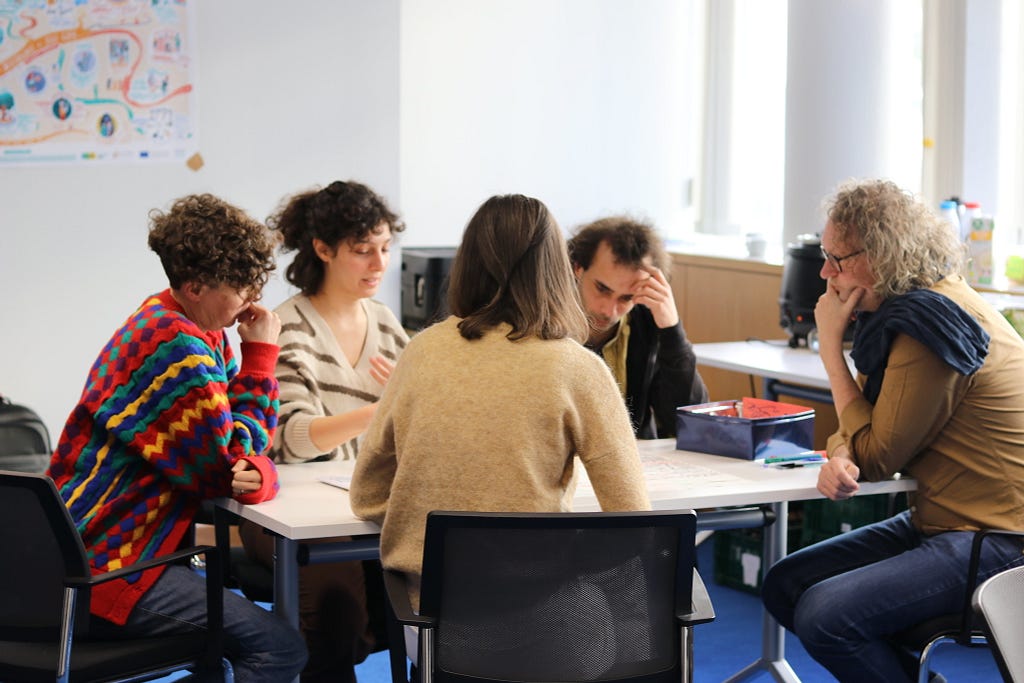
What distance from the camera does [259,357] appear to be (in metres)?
2.58

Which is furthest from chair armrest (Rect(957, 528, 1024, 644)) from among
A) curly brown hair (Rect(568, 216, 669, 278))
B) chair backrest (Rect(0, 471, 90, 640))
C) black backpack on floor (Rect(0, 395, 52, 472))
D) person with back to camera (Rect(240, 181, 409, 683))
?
black backpack on floor (Rect(0, 395, 52, 472))

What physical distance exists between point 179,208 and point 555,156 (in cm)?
361

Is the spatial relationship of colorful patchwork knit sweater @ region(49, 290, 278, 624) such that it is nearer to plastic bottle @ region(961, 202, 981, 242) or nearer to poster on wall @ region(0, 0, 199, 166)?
poster on wall @ region(0, 0, 199, 166)

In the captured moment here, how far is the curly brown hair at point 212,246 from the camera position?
2.41 metres

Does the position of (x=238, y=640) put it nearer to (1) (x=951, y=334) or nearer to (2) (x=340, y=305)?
(2) (x=340, y=305)

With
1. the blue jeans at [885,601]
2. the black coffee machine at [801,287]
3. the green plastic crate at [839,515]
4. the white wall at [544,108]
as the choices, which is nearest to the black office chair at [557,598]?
the blue jeans at [885,601]

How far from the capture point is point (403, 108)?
556cm

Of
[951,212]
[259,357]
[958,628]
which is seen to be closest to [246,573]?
[259,357]

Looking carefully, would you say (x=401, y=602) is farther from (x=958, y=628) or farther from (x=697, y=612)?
(x=958, y=628)

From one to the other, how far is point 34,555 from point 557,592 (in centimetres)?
93

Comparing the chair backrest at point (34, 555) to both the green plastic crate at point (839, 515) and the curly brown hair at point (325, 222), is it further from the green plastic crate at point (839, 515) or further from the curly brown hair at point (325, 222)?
the green plastic crate at point (839, 515)

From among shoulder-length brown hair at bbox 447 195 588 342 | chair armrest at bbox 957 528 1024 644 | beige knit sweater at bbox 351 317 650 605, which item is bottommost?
chair armrest at bbox 957 528 1024 644

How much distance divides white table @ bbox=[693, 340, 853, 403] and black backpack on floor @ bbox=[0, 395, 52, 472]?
2182 millimetres

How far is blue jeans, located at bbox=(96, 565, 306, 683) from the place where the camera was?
236 cm
